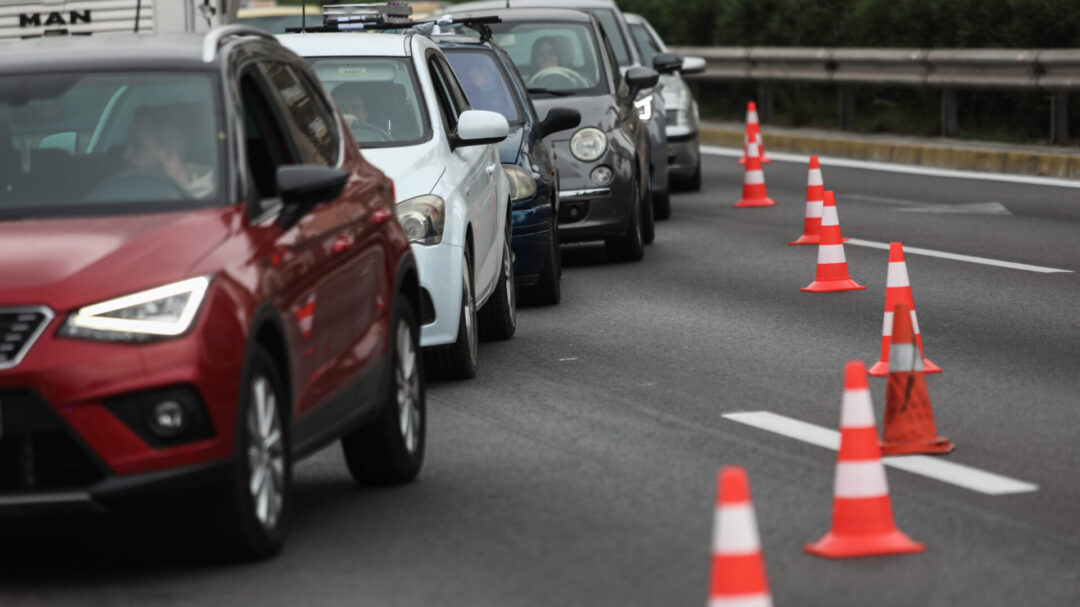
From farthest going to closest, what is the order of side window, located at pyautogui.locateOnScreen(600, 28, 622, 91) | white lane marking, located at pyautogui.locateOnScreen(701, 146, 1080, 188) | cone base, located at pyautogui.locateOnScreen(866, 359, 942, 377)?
white lane marking, located at pyautogui.locateOnScreen(701, 146, 1080, 188) < side window, located at pyautogui.locateOnScreen(600, 28, 622, 91) < cone base, located at pyautogui.locateOnScreen(866, 359, 942, 377)

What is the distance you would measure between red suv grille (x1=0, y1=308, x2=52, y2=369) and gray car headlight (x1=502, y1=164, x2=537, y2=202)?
21.4 feet

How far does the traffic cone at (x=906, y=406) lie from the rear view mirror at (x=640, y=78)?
7.77 metres

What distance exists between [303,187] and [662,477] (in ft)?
5.98

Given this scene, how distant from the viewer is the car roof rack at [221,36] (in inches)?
269

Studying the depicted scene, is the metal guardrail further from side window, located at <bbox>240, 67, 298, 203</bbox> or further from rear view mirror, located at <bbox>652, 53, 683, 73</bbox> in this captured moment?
side window, located at <bbox>240, 67, 298, 203</bbox>

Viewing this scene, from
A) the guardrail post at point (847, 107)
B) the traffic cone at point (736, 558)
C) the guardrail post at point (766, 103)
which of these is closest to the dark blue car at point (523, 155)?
the traffic cone at point (736, 558)

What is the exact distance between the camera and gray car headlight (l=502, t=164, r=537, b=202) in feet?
40.2

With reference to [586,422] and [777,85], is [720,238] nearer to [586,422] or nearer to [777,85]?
[586,422]

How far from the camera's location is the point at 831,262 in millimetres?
13219

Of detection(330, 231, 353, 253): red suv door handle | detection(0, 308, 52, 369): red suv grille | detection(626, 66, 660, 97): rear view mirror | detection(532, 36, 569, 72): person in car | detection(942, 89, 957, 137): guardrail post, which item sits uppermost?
detection(532, 36, 569, 72): person in car

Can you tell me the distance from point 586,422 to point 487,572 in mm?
2593

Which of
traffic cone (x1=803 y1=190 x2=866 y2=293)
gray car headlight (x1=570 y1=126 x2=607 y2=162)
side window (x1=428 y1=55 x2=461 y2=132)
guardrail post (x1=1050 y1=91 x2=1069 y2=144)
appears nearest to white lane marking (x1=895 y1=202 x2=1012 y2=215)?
guardrail post (x1=1050 y1=91 x2=1069 y2=144)

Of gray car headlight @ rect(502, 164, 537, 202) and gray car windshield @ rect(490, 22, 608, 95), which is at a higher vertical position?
gray car windshield @ rect(490, 22, 608, 95)

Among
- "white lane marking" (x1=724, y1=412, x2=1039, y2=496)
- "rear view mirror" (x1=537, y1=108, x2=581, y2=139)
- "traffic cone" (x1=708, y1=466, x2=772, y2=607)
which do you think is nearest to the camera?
"traffic cone" (x1=708, y1=466, x2=772, y2=607)
